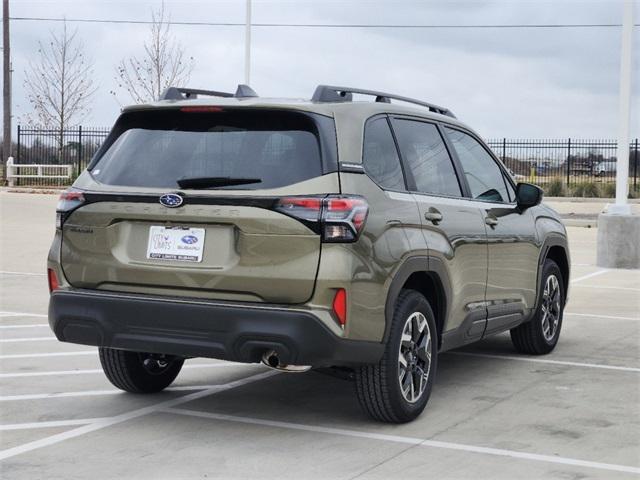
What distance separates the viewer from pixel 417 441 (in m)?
5.86

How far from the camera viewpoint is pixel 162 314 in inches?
225

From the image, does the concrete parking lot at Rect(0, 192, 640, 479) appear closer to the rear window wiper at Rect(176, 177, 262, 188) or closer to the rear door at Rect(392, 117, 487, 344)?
the rear door at Rect(392, 117, 487, 344)

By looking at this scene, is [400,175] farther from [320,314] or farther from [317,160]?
[320,314]

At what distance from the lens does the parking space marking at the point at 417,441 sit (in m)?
5.46

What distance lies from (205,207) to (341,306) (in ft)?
2.95

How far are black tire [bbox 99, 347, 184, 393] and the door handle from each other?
77.2 inches

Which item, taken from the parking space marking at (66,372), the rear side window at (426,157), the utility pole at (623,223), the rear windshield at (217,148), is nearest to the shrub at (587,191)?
the utility pole at (623,223)

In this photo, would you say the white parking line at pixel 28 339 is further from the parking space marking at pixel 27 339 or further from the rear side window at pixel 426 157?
the rear side window at pixel 426 157

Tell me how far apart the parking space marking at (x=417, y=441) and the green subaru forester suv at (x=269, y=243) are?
209 mm

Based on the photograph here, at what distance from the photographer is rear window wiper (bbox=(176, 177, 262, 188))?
226 inches

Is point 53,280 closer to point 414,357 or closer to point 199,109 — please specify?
point 199,109

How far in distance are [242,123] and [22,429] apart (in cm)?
211

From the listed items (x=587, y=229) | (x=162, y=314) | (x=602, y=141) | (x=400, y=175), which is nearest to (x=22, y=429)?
→ (x=162, y=314)

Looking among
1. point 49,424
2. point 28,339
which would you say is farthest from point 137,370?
point 28,339
